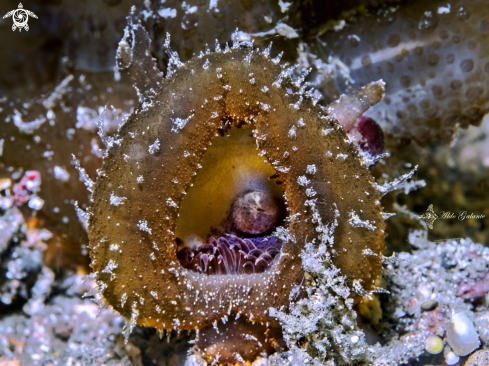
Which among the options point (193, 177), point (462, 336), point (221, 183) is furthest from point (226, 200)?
point (462, 336)

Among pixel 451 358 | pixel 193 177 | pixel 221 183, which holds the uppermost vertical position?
pixel 221 183

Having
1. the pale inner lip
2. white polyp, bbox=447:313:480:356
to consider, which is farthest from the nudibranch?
white polyp, bbox=447:313:480:356

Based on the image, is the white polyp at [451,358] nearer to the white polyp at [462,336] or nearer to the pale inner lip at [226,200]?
the white polyp at [462,336]

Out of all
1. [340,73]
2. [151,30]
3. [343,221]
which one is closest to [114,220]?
[343,221]

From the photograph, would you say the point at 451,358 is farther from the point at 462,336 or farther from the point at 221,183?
the point at 221,183

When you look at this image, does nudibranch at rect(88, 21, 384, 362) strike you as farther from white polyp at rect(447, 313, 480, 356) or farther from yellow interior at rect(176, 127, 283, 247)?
white polyp at rect(447, 313, 480, 356)

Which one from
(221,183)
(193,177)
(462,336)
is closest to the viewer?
(193,177)
